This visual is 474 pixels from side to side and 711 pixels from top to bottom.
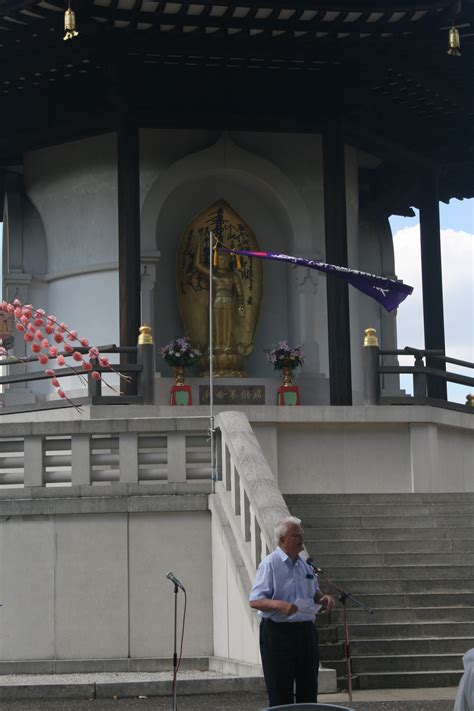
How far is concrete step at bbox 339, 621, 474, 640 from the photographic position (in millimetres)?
14860

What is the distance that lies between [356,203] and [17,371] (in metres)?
6.83

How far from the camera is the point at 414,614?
50.4 feet

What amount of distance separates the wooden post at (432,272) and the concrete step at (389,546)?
9686mm

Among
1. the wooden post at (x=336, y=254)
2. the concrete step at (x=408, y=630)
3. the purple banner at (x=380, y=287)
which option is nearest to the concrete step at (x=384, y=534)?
the concrete step at (x=408, y=630)

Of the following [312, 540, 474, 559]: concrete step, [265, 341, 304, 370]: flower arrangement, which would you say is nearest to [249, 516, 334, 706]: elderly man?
[312, 540, 474, 559]: concrete step

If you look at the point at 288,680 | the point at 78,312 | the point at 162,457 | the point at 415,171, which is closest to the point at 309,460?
the point at 162,457

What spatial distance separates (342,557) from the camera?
16.4 m

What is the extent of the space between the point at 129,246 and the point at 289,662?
13.6 metres

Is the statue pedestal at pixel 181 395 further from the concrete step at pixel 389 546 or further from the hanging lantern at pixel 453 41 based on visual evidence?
the concrete step at pixel 389 546

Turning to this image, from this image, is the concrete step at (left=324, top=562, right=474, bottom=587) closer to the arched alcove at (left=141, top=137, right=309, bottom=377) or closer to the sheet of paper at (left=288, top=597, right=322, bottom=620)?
the sheet of paper at (left=288, top=597, right=322, bottom=620)

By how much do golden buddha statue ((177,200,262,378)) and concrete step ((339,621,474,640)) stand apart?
1027 cm

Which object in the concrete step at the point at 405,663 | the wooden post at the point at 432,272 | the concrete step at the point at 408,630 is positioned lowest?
the concrete step at the point at 405,663

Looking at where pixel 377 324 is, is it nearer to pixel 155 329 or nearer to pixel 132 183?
pixel 155 329

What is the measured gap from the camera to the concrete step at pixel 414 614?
15.2 meters
